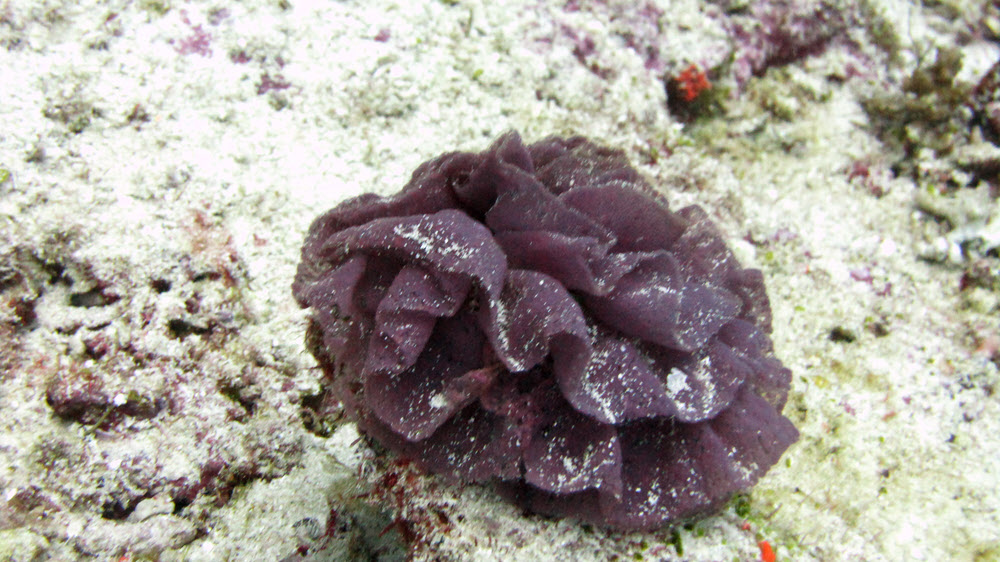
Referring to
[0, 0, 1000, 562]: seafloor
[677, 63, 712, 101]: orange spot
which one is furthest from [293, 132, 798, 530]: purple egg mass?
[677, 63, 712, 101]: orange spot

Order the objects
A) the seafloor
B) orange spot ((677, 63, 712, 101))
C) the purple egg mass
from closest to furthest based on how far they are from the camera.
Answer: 1. the purple egg mass
2. the seafloor
3. orange spot ((677, 63, 712, 101))

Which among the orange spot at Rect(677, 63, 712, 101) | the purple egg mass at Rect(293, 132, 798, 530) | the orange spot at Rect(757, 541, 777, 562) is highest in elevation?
the orange spot at Rect(677, 63, 712, 101)

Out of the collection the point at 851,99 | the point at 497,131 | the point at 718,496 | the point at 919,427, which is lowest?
the point at 919,427

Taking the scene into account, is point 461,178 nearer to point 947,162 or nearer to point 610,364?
point 610,364

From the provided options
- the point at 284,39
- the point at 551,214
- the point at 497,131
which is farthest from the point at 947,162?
the point at 284,39

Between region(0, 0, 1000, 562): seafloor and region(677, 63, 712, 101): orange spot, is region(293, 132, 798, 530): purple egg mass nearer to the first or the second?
region(0, 0, 1000, 562): seafloor

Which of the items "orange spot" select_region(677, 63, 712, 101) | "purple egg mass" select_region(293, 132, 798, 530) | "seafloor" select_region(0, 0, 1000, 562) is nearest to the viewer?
"purple egg mass" select_region(293, 132, 798, 530)
